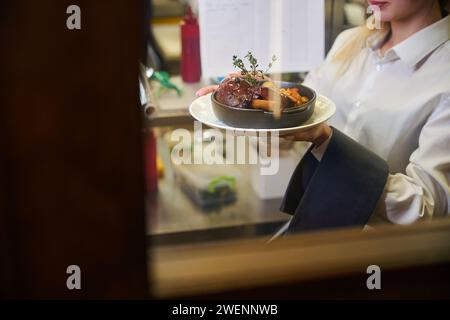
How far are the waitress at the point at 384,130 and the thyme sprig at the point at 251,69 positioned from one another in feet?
0.32

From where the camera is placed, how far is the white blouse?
1.06 m

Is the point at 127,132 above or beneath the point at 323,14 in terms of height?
beneath

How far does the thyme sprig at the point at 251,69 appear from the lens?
97 cm

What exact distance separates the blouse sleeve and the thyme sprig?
300 mm

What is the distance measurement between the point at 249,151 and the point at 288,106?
10 centimetres

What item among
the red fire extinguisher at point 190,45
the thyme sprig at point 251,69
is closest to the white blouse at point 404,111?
the thyme sprig at point 251,69

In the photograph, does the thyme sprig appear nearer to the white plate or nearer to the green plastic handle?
the white plate

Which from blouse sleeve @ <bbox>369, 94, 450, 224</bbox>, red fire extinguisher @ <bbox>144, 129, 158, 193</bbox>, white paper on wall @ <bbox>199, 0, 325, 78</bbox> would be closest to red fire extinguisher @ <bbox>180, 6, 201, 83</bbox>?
white paper on wall @ <bbox>199, 0, 325, 78</bbox>

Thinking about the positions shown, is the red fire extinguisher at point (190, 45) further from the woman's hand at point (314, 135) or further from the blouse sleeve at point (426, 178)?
the blouse sleeve at point (426, 178)

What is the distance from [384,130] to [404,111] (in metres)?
0.05

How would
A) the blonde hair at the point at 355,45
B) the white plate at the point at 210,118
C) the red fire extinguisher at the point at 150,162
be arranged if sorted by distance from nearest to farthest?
the red fire extinguisher at the point at 150,162, the white plate at the point at 210,118, the blonde hair at the point at 355,45

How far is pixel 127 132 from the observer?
0.82 m
